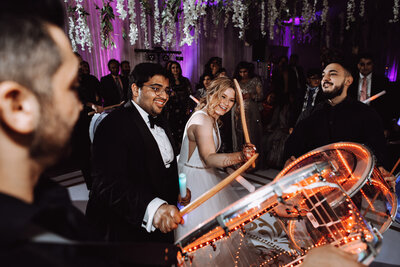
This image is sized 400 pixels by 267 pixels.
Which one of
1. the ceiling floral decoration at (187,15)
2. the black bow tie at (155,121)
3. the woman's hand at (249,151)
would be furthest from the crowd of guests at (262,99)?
the black bow tie at (155,121)

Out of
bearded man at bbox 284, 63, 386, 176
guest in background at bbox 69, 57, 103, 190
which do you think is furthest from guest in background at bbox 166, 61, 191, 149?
bearded man at bbox 284, 63, 386, 176

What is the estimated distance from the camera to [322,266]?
2.08ft

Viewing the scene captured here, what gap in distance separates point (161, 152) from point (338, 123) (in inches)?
70.4

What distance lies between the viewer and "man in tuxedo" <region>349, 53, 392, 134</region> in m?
3.93

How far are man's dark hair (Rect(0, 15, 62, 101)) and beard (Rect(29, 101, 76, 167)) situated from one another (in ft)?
0.14

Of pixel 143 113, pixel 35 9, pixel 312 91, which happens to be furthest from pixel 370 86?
pixel 35 9

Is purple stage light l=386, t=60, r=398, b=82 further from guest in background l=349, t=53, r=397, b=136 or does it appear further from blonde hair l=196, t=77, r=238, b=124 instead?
blonde hair l=196, t=77, r=238, b=124

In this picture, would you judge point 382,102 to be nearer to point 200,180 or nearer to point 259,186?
point 259,186

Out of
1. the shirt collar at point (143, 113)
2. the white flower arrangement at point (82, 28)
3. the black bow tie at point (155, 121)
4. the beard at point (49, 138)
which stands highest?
the white flower arrangement at point (82, 28)

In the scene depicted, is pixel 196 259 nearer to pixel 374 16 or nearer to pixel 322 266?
pixel 322 266

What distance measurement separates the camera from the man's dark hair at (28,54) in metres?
0.45

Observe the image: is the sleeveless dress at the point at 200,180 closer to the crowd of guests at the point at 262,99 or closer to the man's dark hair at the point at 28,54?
the crowd of guests at the point at 262,99

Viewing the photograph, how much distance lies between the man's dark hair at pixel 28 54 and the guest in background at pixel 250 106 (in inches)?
176

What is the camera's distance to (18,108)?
0.46 meters
